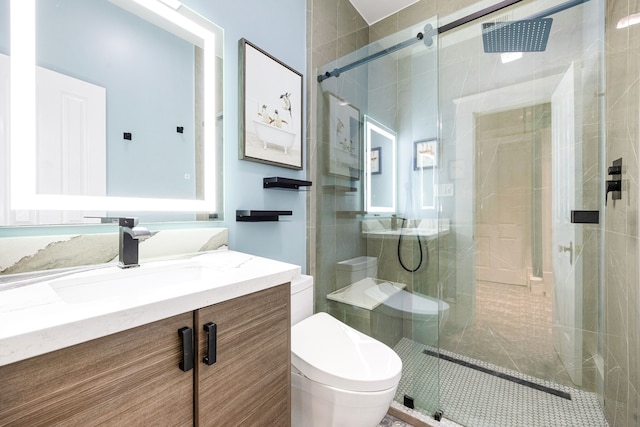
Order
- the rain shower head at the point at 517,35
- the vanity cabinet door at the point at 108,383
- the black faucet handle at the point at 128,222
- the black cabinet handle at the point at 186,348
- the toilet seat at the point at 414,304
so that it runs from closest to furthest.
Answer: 1. the vanity cabinet door at the point at 108,383
2. the black cabinet handle at the point at 186,348
3. the black faucet handle at the point at 128,222
4. the rain shower head at the point at 517,35
5. the toilet seat at the point at 414,304

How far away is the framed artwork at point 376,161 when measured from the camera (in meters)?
1.95

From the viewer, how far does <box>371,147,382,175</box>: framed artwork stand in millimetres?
1945

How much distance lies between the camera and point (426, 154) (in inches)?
72.5

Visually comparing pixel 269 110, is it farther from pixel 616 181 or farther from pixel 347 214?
pixel 616 181

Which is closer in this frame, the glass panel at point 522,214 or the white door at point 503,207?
the glass panel at point 522,214

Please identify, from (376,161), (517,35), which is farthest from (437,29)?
(376,161)

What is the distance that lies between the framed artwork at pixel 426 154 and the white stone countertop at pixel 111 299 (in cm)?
128

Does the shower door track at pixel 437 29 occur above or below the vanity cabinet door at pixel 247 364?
above

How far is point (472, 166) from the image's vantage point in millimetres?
1946

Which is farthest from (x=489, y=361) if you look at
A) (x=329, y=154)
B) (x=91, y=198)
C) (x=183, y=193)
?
(x=91, y=198)

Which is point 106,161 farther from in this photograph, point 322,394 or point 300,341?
point 322,394

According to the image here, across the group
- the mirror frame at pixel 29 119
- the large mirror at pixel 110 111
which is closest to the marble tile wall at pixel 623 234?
the large mirror at pixel 110 111

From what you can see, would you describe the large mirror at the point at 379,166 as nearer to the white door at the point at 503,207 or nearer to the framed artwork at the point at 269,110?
the framed artwork at the point at 269,110

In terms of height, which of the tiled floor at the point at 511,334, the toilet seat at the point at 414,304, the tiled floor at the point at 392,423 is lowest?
the tiled floor at the point at 392,423
